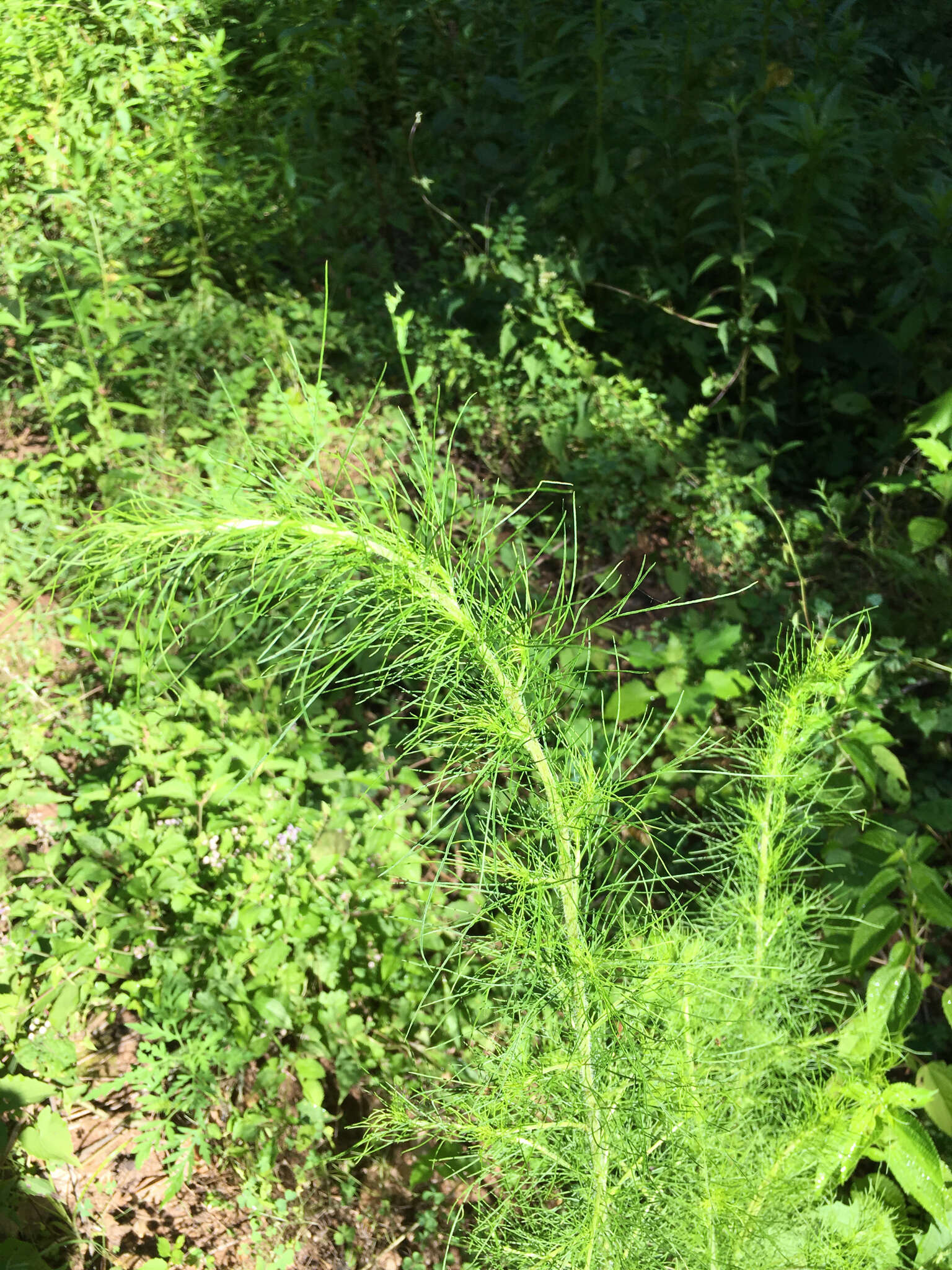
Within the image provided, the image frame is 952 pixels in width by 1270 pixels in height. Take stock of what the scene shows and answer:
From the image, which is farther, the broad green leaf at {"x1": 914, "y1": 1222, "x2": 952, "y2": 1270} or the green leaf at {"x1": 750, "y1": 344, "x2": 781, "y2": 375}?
the green leaf at {"x1": 750, "y1": 344, "x2": 781, "y2": 375}

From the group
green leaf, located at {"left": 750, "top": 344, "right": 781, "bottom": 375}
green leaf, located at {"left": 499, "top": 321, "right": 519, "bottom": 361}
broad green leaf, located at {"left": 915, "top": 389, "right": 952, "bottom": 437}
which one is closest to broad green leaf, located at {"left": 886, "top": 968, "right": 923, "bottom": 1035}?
broad green leaf, located at {"left": 915, "top": 389, "right": 952, "bottom": 437}

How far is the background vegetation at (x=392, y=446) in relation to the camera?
2.10 meters

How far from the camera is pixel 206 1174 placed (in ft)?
6.86

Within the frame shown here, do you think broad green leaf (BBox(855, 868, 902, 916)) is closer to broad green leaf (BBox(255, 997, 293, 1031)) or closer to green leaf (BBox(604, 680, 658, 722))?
green leaf (BBox(604, 680, 658, 722))

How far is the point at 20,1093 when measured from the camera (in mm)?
1879

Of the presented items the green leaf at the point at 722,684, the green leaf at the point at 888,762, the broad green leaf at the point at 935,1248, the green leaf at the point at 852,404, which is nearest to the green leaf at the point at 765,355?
the green leaf at the point at 852,404

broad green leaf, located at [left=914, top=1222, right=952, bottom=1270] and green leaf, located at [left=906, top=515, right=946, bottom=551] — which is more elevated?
green leaf, located at [left=906, top=515, right=946, bottom=551]

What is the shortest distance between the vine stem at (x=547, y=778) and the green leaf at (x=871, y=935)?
90 centimetres

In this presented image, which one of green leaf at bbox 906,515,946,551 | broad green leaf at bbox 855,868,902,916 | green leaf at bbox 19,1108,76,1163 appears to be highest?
green leaf at bbox 906,515,946,551

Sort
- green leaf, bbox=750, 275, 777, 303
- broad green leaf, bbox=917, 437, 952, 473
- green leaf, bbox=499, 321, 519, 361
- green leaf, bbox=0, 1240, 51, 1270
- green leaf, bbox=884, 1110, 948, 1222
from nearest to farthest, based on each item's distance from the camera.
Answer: green leaf, bbox=0, 1240, 51, 1270
green leaf, bbox=884, 1110, 948, 1222
broad green leaf, bbox=917, 437, 952, 473
green leaf, bbox=750, 275, 777, 303
green leaf, bbox=499, 321, 519, 361

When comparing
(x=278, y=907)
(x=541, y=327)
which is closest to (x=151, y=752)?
(x=278, y=907)

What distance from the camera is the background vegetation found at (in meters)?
2.10

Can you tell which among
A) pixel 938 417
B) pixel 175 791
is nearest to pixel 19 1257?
pixel 175 791

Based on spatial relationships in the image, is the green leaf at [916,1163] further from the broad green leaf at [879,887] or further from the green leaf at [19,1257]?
the green leaf at [19,1257]
